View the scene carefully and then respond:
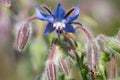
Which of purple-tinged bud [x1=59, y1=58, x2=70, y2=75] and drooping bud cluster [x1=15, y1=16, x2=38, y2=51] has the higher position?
drooping bud cluster [x1=15, y1=16, x2=38, y2=51]

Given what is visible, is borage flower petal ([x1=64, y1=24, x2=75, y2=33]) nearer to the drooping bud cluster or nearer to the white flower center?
the white flower center

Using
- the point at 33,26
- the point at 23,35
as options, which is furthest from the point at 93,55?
the point at 33,26

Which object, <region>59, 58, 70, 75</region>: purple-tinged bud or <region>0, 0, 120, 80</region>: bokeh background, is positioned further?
<region>0, 0, 120, 80</region>: bokeh background

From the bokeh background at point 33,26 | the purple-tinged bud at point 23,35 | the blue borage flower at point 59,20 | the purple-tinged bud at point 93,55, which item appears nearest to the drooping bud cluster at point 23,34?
the purple-tinged bud at point 23,35

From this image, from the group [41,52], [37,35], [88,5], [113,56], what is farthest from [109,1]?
[113,56]

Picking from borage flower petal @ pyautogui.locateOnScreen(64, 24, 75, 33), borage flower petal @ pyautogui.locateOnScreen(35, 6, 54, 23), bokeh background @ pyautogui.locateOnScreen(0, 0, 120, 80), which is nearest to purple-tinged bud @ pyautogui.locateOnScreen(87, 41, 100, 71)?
borage flower petal @ pyautogui.locateOnScreen(64, 24, 75, 33)

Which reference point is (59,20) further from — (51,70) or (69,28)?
(51,70)

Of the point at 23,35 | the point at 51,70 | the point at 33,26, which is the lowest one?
the point at 51,70

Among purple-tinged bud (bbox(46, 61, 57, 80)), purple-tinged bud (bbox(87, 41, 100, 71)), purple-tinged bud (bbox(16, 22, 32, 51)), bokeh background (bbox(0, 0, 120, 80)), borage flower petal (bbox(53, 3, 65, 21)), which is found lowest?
purple-tinged bud (bbox(46, 61, 57, 80))
